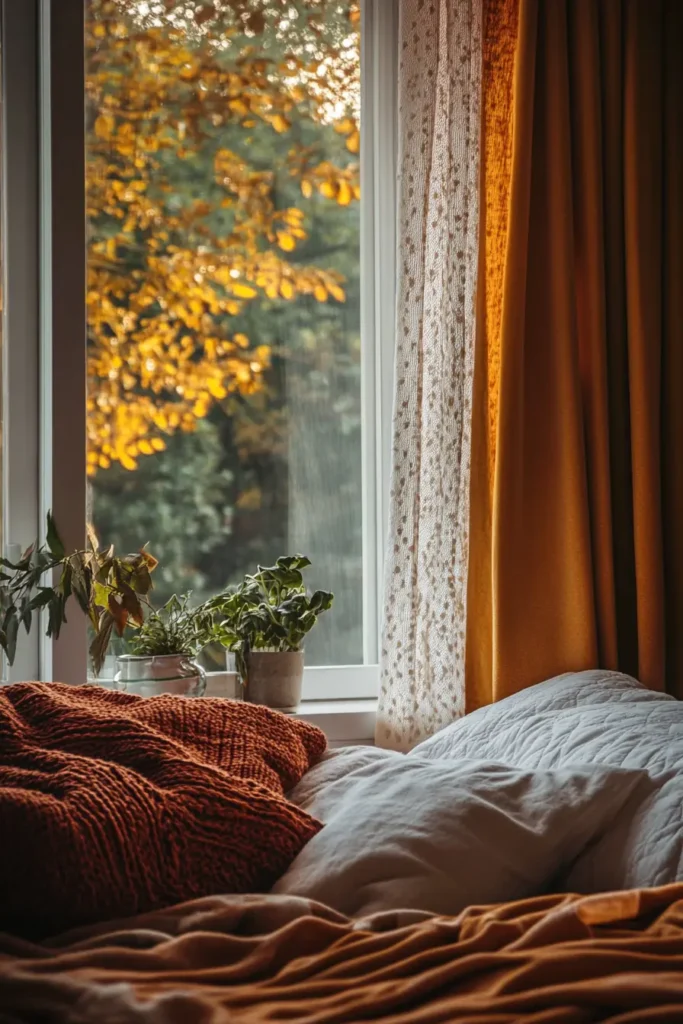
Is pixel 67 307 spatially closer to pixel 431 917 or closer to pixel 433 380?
pixel 433 380

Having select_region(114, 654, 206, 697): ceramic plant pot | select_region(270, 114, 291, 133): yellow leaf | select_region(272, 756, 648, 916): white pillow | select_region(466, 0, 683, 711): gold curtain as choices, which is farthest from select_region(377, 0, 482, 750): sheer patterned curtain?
select_region(272, 756, 648, 916): white pillow

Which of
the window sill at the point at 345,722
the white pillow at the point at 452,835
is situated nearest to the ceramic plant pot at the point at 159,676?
the window sill at the point at 345,722

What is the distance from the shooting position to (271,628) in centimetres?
212

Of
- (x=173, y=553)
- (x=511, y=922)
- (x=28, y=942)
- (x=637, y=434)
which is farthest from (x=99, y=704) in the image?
(x=637, y=434)

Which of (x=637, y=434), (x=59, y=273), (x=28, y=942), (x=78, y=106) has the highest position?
(x=78, y=106)

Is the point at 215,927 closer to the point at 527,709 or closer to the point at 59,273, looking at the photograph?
the point at 527,709

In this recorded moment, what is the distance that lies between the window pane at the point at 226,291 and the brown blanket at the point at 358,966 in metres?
1.39

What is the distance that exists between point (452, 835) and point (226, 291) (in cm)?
156

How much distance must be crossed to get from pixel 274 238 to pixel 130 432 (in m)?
0.55

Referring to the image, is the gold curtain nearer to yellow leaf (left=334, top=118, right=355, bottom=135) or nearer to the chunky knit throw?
yellow leaf (left=334, top=118, right=355, bottom=135)

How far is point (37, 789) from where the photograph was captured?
1.12m

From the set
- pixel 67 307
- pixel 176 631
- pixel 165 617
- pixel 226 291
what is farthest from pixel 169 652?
pixel 226 291

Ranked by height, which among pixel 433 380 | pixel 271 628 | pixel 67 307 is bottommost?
pixel 271 628

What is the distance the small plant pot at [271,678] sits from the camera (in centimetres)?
214
